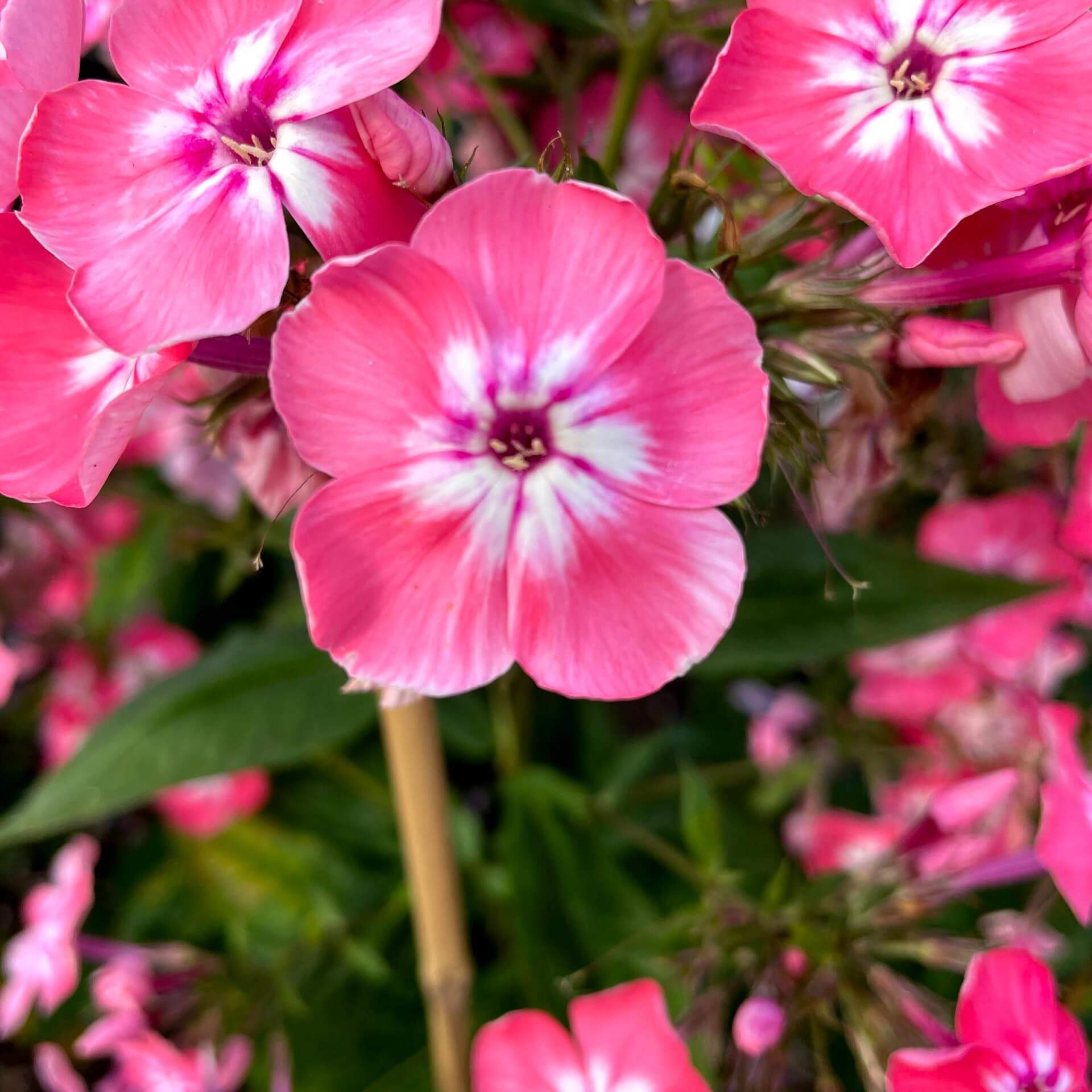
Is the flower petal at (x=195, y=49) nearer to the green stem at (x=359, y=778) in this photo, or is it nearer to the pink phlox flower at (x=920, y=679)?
the green stem at (x=359, y=778)

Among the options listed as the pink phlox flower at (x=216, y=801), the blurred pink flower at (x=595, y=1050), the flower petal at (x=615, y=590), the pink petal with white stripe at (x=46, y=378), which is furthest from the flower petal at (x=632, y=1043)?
the pink phlox flower at (x=216, y=801)

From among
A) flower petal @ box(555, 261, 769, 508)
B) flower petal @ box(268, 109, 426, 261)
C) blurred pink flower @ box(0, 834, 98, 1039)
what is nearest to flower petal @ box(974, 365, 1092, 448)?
flower petal @ box(555, 261, 769, 508)

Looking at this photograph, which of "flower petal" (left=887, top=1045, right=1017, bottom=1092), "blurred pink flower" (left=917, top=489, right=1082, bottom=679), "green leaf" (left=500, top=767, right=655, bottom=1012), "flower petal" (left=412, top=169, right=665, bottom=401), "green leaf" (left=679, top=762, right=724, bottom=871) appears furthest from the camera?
"blurred pink flower" (left=917, top=489, right=1082, bottom=679)

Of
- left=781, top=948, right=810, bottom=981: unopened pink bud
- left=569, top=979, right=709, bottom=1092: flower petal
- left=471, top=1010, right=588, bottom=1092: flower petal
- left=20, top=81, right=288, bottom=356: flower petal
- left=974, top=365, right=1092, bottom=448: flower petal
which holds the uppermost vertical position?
left=20, top=81, right=288, bottom=356: flower petal

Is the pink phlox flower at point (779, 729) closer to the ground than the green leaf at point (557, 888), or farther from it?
closer to the ground

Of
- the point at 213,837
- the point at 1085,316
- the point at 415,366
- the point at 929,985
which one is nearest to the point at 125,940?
the point at 213,837

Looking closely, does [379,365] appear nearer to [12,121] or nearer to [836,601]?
[12,121]

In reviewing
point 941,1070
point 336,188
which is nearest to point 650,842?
point 941,1070

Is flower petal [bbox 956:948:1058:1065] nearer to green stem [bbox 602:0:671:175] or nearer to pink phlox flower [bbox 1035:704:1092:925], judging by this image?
pink phlox flower [bbox 1035:704:1092:925]
